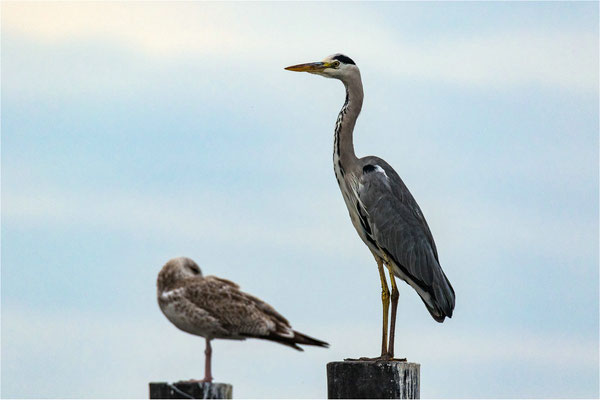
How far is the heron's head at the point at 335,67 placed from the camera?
535 inches

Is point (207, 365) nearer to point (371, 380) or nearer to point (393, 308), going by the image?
point (371, 380)

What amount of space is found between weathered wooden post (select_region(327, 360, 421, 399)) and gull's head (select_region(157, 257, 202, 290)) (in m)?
1.80

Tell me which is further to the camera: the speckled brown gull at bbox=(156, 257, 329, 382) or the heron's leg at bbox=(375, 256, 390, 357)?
the heron's leg at bbox=(375, 256, 390, 357)

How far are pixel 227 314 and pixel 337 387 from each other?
4.86 ft

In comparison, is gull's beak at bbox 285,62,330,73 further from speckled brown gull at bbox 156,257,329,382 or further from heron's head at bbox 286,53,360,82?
speckled brown gull at bbox 156,257,329,382

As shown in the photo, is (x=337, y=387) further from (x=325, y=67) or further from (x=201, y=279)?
(x=325, y=67)

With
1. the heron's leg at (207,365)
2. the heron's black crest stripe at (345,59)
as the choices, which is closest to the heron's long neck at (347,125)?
the heron's black crest stripe at (345,59)

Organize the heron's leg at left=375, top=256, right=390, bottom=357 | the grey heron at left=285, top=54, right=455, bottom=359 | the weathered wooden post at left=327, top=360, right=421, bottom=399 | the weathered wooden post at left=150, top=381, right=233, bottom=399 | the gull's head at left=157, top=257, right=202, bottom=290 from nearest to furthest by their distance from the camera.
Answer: the weathered wooden post at left=150, top=381, right=233, bottom=399 → the gull's head at left=157, top=257, right=202, bottom=290 → the weathered wooden post at left=327, top=360, right=421, bottom=399 → the heron's leg at left=375, top=256, right=390, bottom=357 → the grey heron at left=285, top=54, right=455, bottom=359

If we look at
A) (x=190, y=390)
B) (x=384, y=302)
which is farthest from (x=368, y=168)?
(x=190, y=390)

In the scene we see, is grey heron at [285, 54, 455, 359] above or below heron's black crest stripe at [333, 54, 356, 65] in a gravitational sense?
below

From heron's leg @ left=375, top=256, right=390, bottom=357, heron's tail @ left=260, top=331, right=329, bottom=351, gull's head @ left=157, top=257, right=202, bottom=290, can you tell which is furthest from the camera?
heron's leg @ left=375, top=256, right=390, bottom=357

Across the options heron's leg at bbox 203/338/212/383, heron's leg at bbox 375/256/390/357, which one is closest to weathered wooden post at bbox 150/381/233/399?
heron's leg at bbox 203/338/212/383

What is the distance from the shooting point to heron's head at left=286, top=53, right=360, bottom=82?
1359 centimetres

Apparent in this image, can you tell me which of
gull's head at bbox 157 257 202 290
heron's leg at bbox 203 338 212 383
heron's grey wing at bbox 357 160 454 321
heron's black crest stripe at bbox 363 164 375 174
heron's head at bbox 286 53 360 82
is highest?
heron's head at bbox 286 53 360 82
